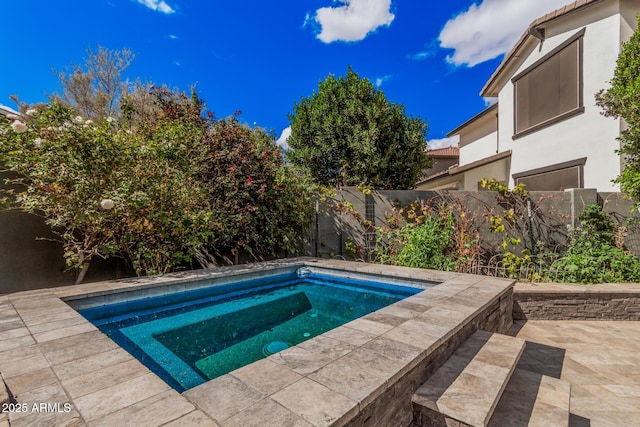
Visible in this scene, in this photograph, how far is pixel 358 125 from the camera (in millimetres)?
11570

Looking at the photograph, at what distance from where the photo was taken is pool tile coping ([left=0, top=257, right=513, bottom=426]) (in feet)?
5.32

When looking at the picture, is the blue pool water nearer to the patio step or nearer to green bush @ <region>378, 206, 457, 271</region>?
Result: green bush @ <region>378, 206, 457, 271</region>

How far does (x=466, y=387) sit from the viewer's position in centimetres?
Answer: 226

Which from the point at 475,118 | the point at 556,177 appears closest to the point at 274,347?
the point at 556,177

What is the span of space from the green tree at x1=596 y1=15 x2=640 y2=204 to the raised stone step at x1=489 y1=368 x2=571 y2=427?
518cm

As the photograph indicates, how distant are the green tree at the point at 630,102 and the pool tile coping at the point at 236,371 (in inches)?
192

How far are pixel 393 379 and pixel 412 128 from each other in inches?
468

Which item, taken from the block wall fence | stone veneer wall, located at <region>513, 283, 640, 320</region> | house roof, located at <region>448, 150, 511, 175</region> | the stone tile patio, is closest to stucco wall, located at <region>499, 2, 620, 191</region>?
the block wall fence

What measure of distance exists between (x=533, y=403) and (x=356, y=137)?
10149mm

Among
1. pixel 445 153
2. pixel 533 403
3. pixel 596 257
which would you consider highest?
pixel 445 153

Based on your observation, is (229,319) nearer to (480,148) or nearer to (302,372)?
(302,372)

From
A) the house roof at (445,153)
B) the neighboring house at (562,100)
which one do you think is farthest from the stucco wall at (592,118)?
the house roof at (445,153)

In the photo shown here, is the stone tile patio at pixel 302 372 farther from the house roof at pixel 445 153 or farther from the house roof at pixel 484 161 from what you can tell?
the house roof at pixel 445 153

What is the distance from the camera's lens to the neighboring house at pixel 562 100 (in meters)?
7.41
